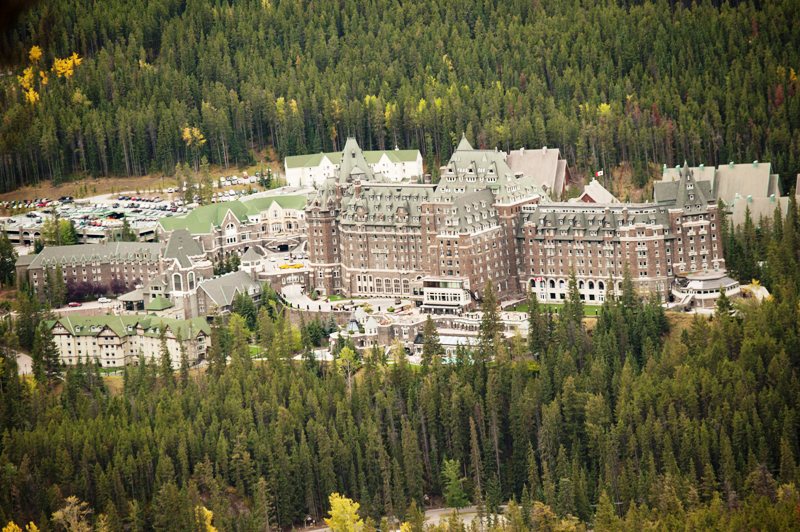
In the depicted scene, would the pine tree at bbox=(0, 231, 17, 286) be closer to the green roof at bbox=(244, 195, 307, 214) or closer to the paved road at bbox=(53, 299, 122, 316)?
the paved road at bbox=(53, 299, 122, 316)

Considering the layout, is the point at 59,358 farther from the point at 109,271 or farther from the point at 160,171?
the point at 160,171

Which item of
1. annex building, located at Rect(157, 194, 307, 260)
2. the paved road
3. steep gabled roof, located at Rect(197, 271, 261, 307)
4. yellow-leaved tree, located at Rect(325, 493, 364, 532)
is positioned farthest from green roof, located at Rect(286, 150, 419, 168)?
yellow-leaved tree, located at Rect(325, 493, 364, 532)

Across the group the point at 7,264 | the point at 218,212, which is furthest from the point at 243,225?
the point at 7,264

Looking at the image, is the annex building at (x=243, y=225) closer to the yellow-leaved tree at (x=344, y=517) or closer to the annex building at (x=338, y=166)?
the annex building at (x=338, y=166)

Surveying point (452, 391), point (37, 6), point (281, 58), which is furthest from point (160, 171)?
point (37, 6)

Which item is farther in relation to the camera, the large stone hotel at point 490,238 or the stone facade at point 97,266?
the stone facade at point 97,266

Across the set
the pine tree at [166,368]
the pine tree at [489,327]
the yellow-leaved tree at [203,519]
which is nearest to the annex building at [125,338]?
the pine tree at [166,368]
